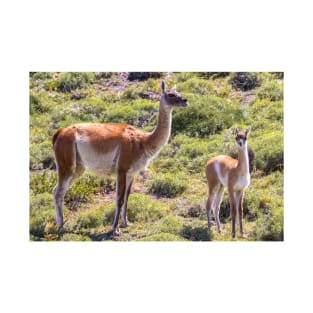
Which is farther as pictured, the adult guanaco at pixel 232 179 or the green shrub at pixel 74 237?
the green shrub at pixel 74 237

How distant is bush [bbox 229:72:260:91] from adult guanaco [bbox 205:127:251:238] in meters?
6.70

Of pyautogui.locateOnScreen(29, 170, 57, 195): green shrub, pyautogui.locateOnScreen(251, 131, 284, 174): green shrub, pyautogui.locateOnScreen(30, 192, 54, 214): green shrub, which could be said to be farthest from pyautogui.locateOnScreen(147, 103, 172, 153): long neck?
pyautogui.locateOnScreen(251, 131, 284, 174): green shrub

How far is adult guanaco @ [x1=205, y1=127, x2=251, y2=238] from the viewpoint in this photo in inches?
468

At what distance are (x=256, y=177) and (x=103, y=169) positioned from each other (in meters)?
3.90

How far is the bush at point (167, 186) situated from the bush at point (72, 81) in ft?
17.4

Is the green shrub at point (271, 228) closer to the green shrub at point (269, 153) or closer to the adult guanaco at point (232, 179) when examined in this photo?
the adult guanaco at point (232, 179)

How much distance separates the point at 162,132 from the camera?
1244 centimetres

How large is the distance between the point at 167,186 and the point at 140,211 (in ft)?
4.74

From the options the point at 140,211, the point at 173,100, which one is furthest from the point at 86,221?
the point at 173,100

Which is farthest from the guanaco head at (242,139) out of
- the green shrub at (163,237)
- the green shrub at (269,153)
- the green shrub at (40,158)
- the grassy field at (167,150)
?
the green shrub at (40,158)

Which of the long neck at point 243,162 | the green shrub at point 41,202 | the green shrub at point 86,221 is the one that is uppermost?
the long neck at point 243,162

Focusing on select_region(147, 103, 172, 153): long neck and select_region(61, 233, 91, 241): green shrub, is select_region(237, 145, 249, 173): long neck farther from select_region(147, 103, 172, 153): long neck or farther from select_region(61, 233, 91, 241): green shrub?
select_region(61, 233, 91, 241): green shrub

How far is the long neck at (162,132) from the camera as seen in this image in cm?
1242

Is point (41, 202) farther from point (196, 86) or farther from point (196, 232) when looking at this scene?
point (196, 86)
